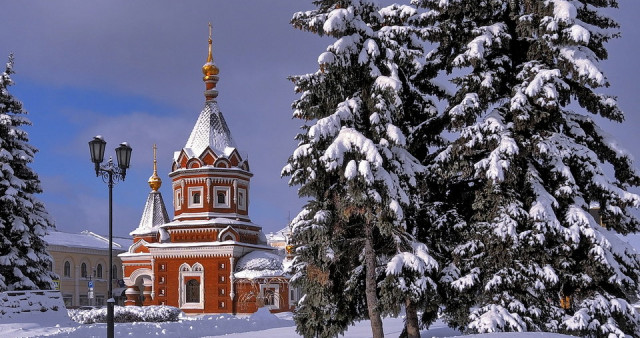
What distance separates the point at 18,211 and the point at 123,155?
11.5 m

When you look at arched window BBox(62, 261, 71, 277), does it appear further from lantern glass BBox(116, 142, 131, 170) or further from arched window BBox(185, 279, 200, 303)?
lantern glass BBox(116, 142, 131, 170)

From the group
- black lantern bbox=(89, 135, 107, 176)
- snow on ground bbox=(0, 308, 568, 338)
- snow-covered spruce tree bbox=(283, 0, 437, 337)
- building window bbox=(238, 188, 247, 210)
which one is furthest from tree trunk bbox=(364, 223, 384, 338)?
building window bbox=(238, 188, 247, 210)

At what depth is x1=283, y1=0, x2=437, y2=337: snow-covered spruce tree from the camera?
16.6 metres

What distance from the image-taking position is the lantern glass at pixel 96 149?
16.5 metres

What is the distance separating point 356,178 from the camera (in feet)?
53.7

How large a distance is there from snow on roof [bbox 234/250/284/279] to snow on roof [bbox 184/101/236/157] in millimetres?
A: 6693

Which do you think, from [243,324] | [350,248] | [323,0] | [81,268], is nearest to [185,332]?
[243,324]

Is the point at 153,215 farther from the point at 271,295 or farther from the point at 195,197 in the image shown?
the point at 271,295

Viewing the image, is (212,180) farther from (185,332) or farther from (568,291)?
(568,291)

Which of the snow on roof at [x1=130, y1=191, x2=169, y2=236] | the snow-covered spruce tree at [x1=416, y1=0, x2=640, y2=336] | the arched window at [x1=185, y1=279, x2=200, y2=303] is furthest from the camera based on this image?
the snow on roof at [x1=130, y1=191, x2=169, y2=236]

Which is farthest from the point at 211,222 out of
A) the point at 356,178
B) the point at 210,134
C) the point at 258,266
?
the point at 356,178

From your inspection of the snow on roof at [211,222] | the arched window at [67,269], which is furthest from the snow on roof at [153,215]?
the arched window at [67,269]

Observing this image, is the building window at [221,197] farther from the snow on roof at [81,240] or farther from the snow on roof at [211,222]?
the snow on roof at [81,240]

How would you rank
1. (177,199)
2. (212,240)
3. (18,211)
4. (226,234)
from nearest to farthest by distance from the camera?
(18,211) < (226,234) < (212,240) < (177,199)
